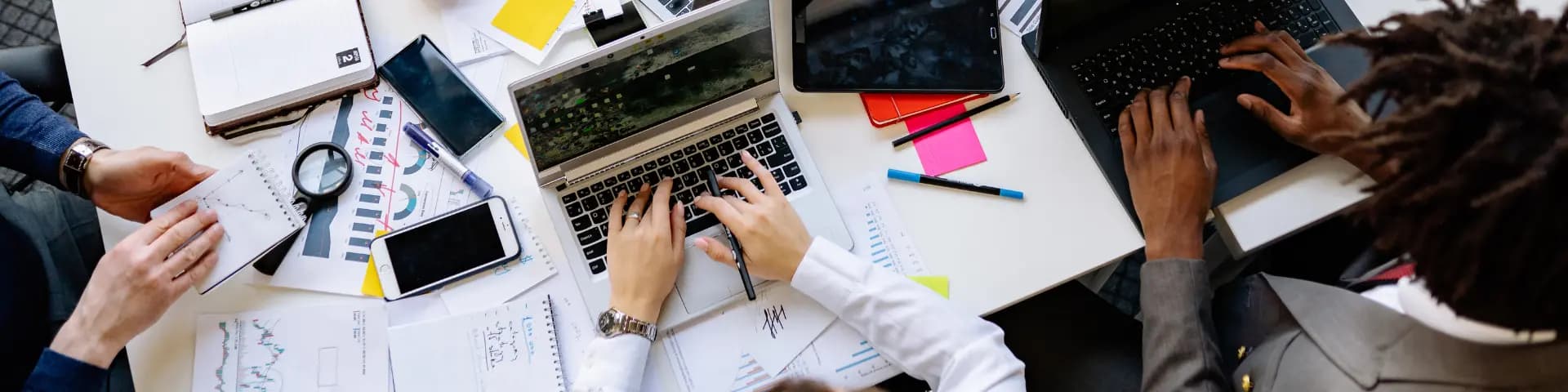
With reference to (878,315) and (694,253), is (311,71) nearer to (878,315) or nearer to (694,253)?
(694,253)

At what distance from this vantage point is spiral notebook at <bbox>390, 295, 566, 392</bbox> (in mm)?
1071

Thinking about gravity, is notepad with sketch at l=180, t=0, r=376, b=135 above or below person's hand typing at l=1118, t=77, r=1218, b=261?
above

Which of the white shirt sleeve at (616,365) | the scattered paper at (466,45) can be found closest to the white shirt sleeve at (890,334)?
the white shirt sleeve at (616,365)

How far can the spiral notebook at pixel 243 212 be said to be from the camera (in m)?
1.08

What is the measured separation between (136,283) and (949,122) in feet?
3.35

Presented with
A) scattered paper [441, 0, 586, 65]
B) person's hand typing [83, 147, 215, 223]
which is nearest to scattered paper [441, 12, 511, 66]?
scattered paper [441, 0, 586, 65]

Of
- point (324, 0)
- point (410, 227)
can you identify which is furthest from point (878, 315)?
point (324, 0)

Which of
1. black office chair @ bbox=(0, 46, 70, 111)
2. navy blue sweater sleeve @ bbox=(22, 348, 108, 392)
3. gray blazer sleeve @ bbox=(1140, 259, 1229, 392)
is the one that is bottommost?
gray blazer sleeve @ bbox=(1140, 259, 1229, 392)

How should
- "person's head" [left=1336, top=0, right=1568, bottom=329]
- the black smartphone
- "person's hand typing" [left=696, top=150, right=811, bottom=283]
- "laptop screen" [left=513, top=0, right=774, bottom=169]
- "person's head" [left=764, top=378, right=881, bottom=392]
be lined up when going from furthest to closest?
1. the black smartphone
2. "person's hand typing" [left=696, top=150, right=811, bottom=283]
3. "laptop screen" [left=513, top=0, right=774, bottom=169]
4. "person's head" [left=764, top=378, right=881, bottom=392]
5. "person's head" [left=1336, top=0, right=1568, bottom=329]

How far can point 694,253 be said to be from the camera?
1103 mm

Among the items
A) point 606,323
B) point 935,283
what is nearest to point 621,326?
point 606,323

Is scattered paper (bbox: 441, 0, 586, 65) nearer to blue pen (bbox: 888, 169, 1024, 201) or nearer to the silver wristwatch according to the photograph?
the silver wristwatch

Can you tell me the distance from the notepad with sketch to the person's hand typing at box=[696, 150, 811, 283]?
510 mm

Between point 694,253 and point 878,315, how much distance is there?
244 millimetres
